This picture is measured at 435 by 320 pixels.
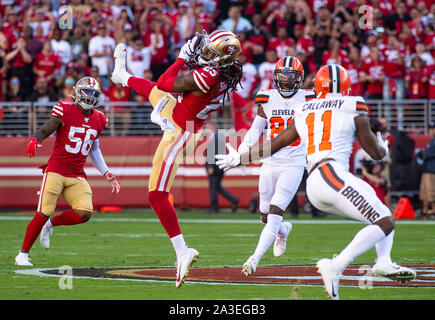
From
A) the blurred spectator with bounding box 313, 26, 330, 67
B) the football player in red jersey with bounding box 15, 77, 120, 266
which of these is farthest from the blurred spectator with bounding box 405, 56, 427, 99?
the football player in red jersey with bounding box 15, 77, 120, 266

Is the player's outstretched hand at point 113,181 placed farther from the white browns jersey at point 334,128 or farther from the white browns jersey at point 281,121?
the white browns jersey at point 334,128

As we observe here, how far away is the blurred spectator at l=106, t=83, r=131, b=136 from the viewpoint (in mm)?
16484

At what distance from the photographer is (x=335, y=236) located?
450 inches

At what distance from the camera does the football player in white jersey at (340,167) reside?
5527 millimetres

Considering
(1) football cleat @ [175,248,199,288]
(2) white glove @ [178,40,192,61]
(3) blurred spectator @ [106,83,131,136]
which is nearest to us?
(1) football cleat @ [175,248,199,288]

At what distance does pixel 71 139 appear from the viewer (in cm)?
876

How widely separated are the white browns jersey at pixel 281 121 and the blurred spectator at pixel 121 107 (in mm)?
8420

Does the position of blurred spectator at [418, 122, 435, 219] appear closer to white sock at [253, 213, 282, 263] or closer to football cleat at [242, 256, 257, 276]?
white sock at [253, 213, 282, 263]

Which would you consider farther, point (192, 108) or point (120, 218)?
point (120, 218)

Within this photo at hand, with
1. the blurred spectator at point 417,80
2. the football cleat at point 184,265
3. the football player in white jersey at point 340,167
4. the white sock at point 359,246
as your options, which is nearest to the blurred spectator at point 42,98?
the blurred spectator at point 417,80

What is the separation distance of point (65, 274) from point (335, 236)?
198 inches

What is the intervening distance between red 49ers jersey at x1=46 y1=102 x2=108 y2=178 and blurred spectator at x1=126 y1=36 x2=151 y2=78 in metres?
7.84
